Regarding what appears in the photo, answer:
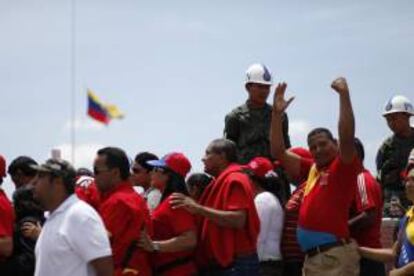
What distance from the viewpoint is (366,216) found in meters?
6.64

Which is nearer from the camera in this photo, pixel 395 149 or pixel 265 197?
pixel 265 197

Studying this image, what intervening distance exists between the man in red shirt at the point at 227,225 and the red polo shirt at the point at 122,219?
1.45 ft

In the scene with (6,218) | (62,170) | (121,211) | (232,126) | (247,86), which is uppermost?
(247,86)

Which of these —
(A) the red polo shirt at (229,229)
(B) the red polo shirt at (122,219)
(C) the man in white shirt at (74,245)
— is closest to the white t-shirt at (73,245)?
(C) the man in white shirt at (74,245)

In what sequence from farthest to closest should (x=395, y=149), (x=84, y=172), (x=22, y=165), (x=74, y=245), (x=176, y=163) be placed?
(x=395, y=149)
(x=84, y=172)
(x=22, y=165)
(x=176, y=163)
(x=74, y=245)

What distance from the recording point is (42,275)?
499 cm

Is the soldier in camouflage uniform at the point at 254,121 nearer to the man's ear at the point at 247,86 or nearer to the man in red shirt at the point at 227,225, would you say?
the man's ear at the point at 247,86

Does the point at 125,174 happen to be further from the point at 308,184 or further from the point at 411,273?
the point at 411,273

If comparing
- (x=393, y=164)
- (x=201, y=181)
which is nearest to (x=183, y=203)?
(x=201, y=181)

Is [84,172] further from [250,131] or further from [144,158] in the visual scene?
[250,131]

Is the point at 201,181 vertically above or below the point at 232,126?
below

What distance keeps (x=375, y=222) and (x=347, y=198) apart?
2.29 ft

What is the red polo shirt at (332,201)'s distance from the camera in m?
6.07

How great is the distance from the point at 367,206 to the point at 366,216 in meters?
0.08
